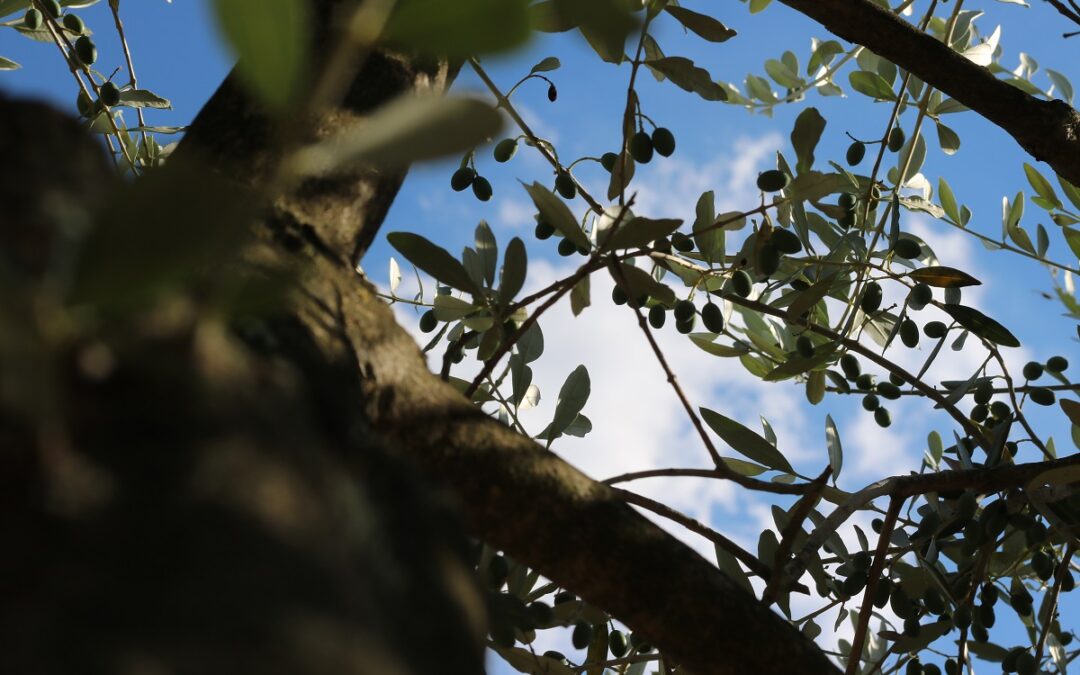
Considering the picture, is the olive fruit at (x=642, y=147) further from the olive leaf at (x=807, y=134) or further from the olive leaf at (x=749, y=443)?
the olive leaf at (x=749, y=443)

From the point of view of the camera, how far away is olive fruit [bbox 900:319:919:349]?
1.76 metres

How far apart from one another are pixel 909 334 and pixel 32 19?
75.8 inches

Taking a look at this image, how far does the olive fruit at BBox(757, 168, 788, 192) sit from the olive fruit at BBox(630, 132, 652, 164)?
19 centimetres

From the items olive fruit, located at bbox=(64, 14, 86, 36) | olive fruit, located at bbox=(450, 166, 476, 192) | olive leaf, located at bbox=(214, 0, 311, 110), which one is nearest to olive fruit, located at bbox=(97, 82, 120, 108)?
olive fruit, located at bbox=(64, 14, 86, 36)

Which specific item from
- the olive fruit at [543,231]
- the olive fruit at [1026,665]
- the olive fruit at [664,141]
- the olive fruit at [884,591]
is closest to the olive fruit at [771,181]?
the olive fruit at [664,141]

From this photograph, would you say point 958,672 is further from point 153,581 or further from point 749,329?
point 153,581

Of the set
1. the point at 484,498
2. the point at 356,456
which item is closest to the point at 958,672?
the point at 484,498

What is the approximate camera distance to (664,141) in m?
1.60

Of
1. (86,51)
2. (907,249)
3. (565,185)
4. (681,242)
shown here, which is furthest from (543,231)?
(86,51)

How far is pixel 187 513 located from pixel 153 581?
2 cm

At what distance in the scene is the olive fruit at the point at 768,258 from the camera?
53.1 inches

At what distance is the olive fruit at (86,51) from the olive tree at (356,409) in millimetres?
206

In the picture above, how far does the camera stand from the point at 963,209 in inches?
86.8

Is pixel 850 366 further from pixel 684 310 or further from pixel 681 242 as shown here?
pixel 681 242
